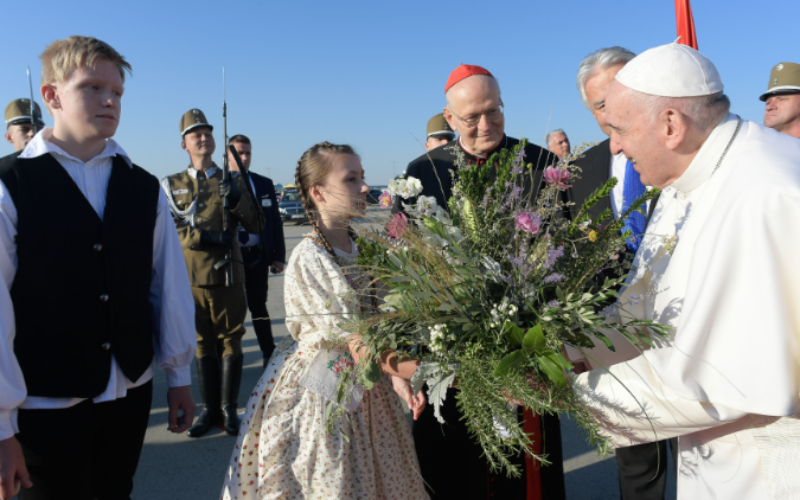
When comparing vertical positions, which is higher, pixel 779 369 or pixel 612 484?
pixel 779 369

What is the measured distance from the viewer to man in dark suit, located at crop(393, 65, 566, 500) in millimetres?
2240

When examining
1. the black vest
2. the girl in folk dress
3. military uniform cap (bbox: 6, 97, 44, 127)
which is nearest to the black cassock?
the girl in folk dress

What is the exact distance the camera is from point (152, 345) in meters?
2.06

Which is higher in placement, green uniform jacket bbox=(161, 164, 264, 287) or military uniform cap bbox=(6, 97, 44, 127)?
military uniform cap bbox=(6, 97, 44, 127)

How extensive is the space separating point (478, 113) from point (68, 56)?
1790mm

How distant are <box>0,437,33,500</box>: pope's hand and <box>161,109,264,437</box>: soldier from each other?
2334mm

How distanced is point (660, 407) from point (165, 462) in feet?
11.2

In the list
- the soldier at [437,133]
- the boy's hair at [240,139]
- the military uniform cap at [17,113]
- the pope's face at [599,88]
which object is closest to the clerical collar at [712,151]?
the pope's face at [599,88]

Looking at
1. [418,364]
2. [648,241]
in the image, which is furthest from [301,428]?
[648,241]

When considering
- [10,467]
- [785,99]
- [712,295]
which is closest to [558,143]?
[785,99]

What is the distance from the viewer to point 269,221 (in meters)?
5.30

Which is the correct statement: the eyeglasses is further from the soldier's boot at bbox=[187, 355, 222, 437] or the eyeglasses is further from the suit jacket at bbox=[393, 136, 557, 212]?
the soldier's boot at bbox=[187, 355, 222, 437]

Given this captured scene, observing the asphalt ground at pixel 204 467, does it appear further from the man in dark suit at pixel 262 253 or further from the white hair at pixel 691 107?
the white hair at pixel 691 107

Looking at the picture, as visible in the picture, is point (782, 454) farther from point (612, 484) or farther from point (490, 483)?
point (612, 484)
